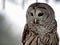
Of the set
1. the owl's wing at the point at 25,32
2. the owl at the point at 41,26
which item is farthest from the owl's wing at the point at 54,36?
the owl's wing at the point at 25,32

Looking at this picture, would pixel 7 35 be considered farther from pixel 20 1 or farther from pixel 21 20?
pixel 20 1

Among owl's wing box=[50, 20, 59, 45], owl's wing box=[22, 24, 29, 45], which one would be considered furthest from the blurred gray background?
→ owl's wing box=[50, 20, 59, 45]

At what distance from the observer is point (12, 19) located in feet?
4.25

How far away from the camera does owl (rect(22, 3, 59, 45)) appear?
43.2 inches

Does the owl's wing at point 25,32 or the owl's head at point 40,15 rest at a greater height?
the owl's head at point 40,15

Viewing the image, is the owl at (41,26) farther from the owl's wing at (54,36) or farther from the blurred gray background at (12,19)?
the blurred gray background at (12,19)

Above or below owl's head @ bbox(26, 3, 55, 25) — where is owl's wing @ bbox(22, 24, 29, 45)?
below

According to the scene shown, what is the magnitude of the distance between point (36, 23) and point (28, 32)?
9 centimetres

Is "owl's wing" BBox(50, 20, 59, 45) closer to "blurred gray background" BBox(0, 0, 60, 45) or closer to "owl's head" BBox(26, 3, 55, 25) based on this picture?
"owl's head" BBox(26, 3, 55, 25)

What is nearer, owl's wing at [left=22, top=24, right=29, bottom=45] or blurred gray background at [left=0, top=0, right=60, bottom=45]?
owl's wing at [left=22, top=24, right=29, bottom=45]

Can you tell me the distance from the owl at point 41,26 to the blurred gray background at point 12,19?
0.15m

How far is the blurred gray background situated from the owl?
0.15m

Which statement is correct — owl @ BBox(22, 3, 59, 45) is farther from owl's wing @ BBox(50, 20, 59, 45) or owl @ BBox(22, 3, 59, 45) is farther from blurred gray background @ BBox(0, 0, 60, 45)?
blurred gray background @ BBox(0, 0, 60, 45)

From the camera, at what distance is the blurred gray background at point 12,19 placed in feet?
4.18
